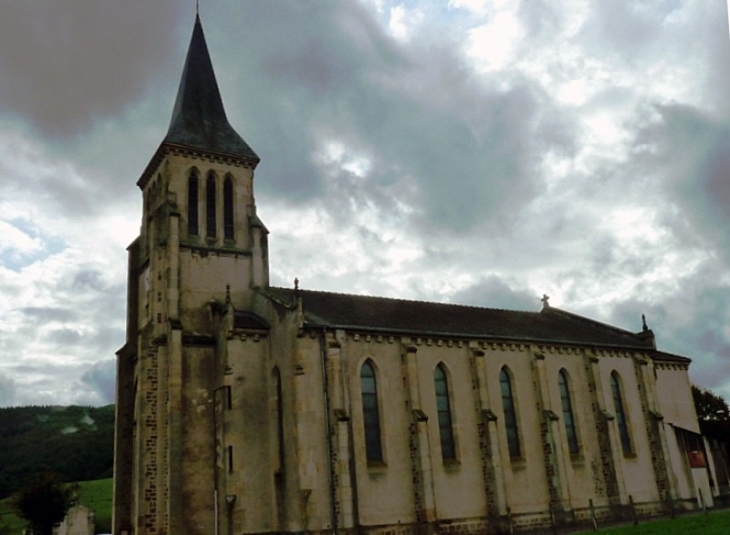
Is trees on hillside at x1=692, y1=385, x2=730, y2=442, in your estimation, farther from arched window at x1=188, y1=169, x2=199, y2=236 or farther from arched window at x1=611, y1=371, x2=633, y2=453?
arched window at x1=188, y1=169, x2=199, y2=236

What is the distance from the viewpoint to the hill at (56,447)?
87.9 metres

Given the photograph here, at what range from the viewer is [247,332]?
32.2 meters

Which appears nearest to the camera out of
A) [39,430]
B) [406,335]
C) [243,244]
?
[406,335]

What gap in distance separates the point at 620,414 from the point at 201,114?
3164 centimetres

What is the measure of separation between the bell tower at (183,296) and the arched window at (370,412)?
723 cm

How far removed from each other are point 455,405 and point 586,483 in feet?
32.1

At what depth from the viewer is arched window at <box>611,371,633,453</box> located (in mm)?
40781

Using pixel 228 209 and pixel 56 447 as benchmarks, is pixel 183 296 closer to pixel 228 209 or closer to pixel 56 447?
pixel 228 209

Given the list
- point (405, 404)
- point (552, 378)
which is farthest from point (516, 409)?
point (405, 404)

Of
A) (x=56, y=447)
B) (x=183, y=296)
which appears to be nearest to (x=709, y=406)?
(x=183, y=296)

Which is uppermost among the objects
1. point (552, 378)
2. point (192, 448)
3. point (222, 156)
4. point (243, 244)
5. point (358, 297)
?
point (222, 156)

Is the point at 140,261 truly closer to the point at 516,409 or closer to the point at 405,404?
the point at 405,404

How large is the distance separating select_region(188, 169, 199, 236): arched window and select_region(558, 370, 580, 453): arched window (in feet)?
75.2

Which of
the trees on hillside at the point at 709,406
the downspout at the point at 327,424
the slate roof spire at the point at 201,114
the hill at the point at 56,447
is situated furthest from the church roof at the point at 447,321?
the hill at the point at 56,447
